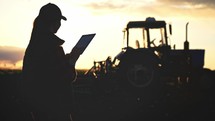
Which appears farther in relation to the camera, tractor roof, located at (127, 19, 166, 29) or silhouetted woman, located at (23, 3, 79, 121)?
tractor roof, located at (127, 19, 166, 29)

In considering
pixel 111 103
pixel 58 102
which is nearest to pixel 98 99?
pixel 111 103

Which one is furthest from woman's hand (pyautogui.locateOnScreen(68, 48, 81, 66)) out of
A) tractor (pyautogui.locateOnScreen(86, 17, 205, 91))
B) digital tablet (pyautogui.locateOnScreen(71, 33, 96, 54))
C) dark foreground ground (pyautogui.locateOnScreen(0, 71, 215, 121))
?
tractor (pyautogui.locateOnScreen(86, 17, 205, 91))

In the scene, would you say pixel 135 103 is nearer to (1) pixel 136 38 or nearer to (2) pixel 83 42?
(1) pixel 136 38

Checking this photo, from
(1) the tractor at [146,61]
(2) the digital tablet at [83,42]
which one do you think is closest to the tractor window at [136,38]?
(1) the tractor at [146,61]

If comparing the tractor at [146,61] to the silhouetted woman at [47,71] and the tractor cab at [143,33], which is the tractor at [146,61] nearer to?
the tractor cab at [143,33]

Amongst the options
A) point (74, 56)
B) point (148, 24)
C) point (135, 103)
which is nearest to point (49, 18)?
point (74, 56)

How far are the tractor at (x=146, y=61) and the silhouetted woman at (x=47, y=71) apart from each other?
10.2 meters

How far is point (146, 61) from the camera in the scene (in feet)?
44.4

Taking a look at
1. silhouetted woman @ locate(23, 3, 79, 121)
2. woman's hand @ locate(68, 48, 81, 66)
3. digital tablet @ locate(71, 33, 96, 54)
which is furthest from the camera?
digital tablet @ locate(71, 33, 96, 54)

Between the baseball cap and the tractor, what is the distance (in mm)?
10282

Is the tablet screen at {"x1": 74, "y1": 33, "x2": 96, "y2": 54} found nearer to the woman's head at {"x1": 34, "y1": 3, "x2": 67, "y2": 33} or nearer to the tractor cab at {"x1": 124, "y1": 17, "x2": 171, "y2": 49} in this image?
the woman's head at {"x1": 34, "y1": 3, "x2": 67, "y2": 33}

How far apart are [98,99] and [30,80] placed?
9991 mm

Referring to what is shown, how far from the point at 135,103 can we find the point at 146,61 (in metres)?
1.74

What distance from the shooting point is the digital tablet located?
11.5 feet
